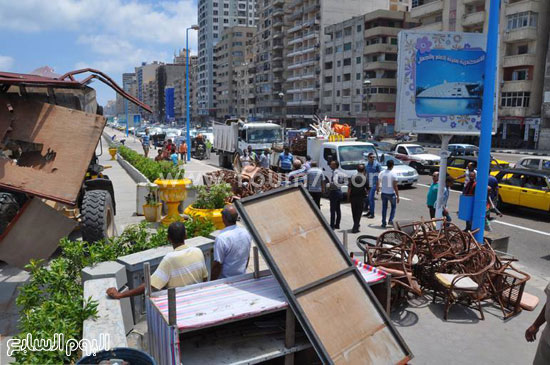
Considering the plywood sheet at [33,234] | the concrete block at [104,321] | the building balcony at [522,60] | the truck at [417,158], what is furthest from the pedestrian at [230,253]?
the building balcony at [522,60]

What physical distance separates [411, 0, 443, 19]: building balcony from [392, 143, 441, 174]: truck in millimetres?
37732

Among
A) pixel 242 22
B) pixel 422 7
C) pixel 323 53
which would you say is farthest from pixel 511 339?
pixel 242 22

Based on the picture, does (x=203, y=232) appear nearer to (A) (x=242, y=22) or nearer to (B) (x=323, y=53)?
(B) (x=323, y=53)

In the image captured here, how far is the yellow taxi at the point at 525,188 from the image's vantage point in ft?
43.4

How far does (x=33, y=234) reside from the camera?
5953 millimetres

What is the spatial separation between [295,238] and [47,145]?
3.86 meters

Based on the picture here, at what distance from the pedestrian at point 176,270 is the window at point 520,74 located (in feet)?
172

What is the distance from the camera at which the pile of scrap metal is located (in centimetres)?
1271

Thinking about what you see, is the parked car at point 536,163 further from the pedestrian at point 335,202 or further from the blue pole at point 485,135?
the blue pole at point 485,135

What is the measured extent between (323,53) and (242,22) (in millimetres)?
82820

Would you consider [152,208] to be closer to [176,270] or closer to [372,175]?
[372,175]

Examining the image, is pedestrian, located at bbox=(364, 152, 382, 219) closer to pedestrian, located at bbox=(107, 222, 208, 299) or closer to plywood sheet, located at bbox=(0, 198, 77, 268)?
plywood sheet, located at bbox=(0, 198, 77, 268)

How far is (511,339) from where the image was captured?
5.61m

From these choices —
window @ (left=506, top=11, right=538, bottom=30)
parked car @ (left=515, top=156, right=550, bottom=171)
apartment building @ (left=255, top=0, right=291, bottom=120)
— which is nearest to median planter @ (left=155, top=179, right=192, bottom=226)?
parked car @ (left=515, top=156, right=550, bottom=171)
